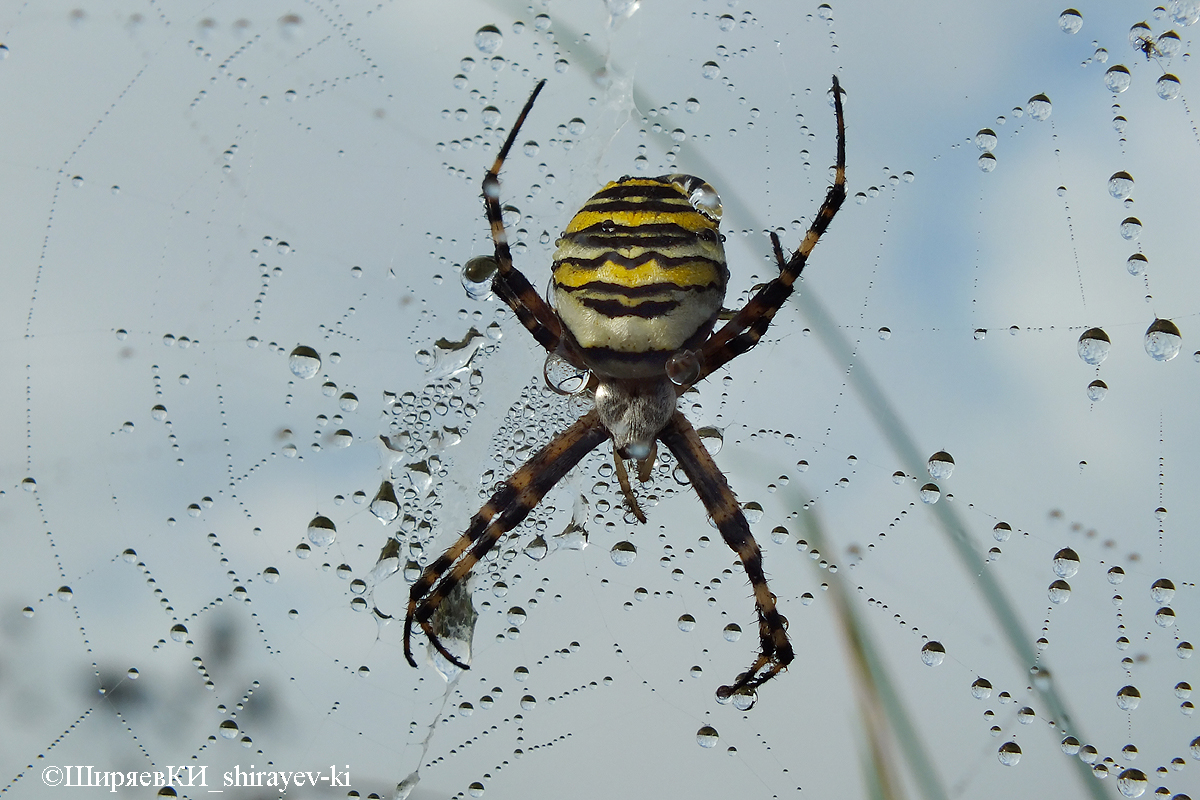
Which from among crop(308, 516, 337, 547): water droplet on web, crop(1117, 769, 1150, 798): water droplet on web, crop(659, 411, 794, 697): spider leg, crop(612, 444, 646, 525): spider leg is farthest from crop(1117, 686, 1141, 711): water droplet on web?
crop(308, 516, 337, 547): water droplet on web

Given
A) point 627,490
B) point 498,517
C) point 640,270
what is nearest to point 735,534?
Answer: point 627,490

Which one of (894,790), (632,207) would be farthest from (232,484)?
(894,790)

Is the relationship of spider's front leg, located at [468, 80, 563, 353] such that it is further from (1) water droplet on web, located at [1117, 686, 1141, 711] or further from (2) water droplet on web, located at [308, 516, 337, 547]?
(1) water droplet on web, located at [1117, 686, 1141, 711]

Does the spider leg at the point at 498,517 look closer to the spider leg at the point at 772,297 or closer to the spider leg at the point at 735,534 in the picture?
the spider leg at the point at 735,534

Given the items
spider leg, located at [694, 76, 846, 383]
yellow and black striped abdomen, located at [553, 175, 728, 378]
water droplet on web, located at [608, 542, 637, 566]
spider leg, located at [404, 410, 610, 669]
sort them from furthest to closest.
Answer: water droplet on web, located at [608, 542, 637, 566], spider leg, located at [404, 410, 610, 669], spider leg, located at [694, 76, 846, 383], yellow and black striped abdomen, located at [553, 175, 728, 378]

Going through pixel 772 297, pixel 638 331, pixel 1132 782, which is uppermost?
pixel 772 297

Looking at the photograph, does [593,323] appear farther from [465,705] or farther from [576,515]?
[465,705]

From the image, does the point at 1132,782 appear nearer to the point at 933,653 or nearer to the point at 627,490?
the point at 933,653
